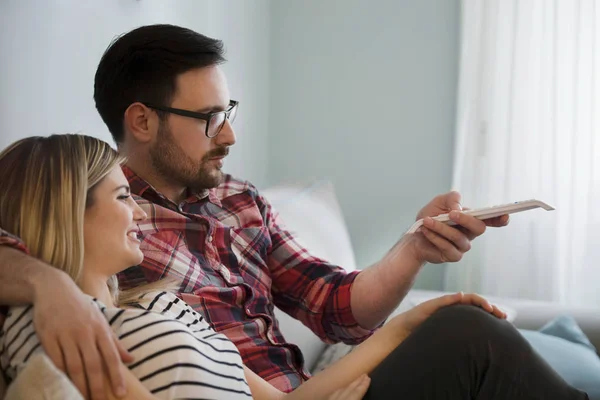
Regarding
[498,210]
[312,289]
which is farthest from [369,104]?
[498,210]

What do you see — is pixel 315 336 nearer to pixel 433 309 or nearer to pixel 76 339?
pixel 433 309

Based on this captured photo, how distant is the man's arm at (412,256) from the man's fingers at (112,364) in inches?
28.6

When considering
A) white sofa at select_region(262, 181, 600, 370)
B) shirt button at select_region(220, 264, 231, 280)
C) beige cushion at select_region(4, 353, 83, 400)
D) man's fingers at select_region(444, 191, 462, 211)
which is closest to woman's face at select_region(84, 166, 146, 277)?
beige cushion at select_region(4, 353, 83, 400)

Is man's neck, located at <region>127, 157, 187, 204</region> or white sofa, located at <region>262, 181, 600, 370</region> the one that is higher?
man's neck, located at <region>127, 157, 187, 204</region>

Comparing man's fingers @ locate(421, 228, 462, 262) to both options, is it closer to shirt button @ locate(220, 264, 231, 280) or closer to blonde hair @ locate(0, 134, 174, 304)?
shirt button @ locate(220, 264, 231, 280)

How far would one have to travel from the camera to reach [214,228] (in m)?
1.57

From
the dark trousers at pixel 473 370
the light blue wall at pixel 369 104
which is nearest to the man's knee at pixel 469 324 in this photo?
the dark trousers at pixel 473 370

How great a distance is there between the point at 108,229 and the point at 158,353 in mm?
219

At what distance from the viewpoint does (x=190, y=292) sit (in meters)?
1.45

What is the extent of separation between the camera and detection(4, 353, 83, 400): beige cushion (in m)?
0.82

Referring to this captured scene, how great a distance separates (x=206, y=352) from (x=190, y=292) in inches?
15.8

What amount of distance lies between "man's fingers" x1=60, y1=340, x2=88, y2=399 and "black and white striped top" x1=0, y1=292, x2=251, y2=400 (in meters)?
0.05

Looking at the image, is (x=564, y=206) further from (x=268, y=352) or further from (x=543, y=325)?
(x=268, y=352)

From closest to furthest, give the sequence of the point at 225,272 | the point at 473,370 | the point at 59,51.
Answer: the point at 473,370 → the point at 225,272 → the point at 59,51
